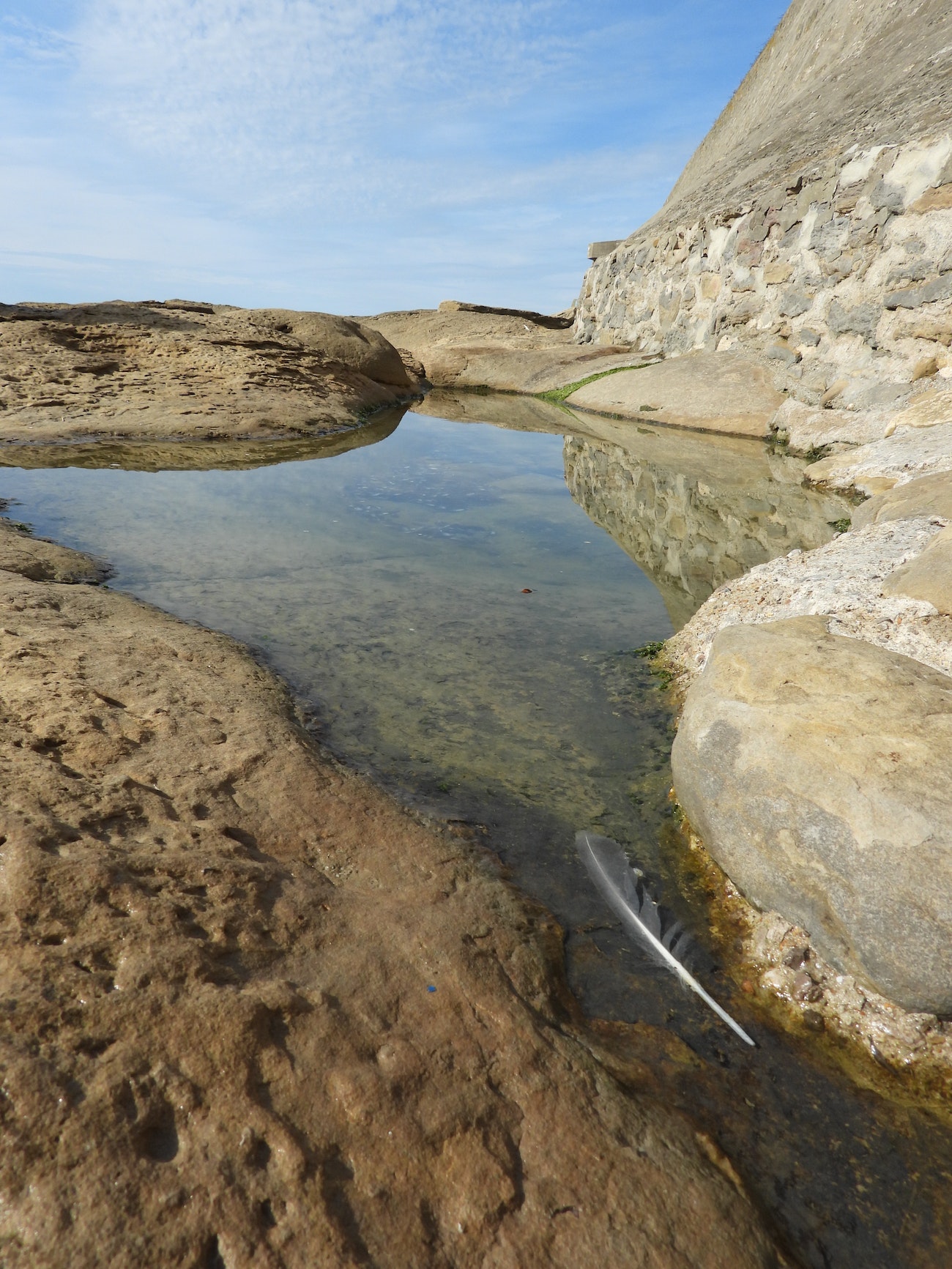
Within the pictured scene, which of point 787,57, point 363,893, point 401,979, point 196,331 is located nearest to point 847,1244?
point 401,979

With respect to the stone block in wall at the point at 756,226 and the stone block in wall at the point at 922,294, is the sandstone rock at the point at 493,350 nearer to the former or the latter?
the stone block in wall at the point at 756,226

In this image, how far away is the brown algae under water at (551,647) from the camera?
84.4 inches

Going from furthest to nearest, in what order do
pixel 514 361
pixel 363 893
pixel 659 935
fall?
pixel 514 361 → pixel 659 935 → pixel 363 893

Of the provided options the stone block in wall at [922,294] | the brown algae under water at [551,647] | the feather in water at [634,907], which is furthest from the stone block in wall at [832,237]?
the feather in water at [634,907]

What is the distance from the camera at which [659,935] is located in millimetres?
2789

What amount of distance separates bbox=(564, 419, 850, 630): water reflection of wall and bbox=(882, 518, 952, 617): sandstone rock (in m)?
1.67

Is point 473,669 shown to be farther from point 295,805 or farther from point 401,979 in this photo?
point 401,979

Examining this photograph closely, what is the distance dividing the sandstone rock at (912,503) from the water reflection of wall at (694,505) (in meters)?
1.06

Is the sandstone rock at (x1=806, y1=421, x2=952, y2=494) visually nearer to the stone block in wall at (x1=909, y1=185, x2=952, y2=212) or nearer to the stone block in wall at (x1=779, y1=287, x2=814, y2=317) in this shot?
the stone block in wall at (x1=909, y1=185, x2=952, y2=212)

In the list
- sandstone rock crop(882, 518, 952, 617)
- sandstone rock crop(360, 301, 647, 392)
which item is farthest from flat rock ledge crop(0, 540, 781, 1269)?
sandstone rock crop(360, 301, 647, 392)

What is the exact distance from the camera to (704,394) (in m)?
13.9

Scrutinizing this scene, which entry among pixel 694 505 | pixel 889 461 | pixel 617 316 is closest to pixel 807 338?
pixel 889 461

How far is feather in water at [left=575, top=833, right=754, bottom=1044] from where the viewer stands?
261cm

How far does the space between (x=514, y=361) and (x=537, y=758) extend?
19.1 meters
